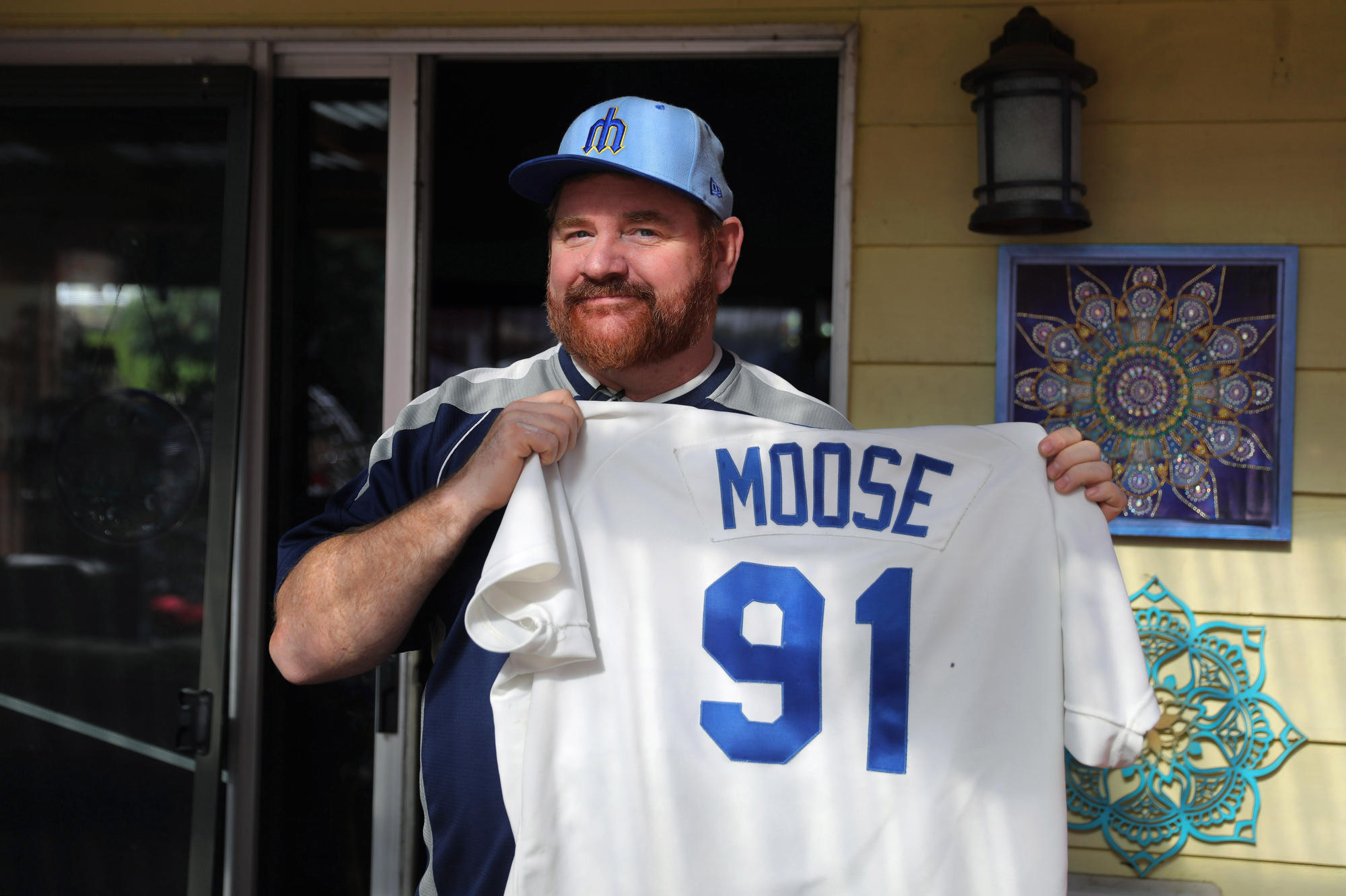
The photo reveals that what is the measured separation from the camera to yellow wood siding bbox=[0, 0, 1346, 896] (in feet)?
6.47

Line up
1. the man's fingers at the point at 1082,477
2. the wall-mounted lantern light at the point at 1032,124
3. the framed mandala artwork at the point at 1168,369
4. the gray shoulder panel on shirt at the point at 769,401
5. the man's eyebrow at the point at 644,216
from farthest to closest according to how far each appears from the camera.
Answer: the framed mandala artwork at the point at 1168,369
the wall-mounted lantern light at the point at 1032,124
the gray shoulder panel on shirt at the point at 769,401
the man's eyebrow at the point at 644,216
the man's fingers at the point at 1082,477

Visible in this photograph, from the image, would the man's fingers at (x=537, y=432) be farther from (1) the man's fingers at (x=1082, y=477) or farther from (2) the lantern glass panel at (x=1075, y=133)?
(2) the lantern glass panel at (x=1075, y=133)

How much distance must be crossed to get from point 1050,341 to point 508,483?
1.23 meters

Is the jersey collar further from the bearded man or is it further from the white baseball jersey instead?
the white baseball jersey

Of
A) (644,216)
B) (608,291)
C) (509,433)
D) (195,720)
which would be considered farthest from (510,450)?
(195,720)

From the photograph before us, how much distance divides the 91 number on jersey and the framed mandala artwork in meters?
0.88

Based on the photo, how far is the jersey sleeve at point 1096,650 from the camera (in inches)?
48.0

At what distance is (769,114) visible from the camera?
3191mm

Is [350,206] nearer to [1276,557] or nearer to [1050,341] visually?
[1050,341]

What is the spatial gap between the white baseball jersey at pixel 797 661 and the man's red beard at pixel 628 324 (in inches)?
3.9

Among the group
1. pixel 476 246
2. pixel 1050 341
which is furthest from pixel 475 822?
pixel 476 246

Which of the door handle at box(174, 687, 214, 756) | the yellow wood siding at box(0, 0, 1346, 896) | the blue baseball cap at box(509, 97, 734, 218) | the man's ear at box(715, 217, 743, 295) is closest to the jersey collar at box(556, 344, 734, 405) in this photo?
the man's ear at box(715, 217, 743, 295)

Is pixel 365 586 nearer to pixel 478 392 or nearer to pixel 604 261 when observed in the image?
pixel 478 392

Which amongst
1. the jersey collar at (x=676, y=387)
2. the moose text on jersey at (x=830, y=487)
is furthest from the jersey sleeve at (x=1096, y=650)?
the jersey collar at (x=676, y=387)
